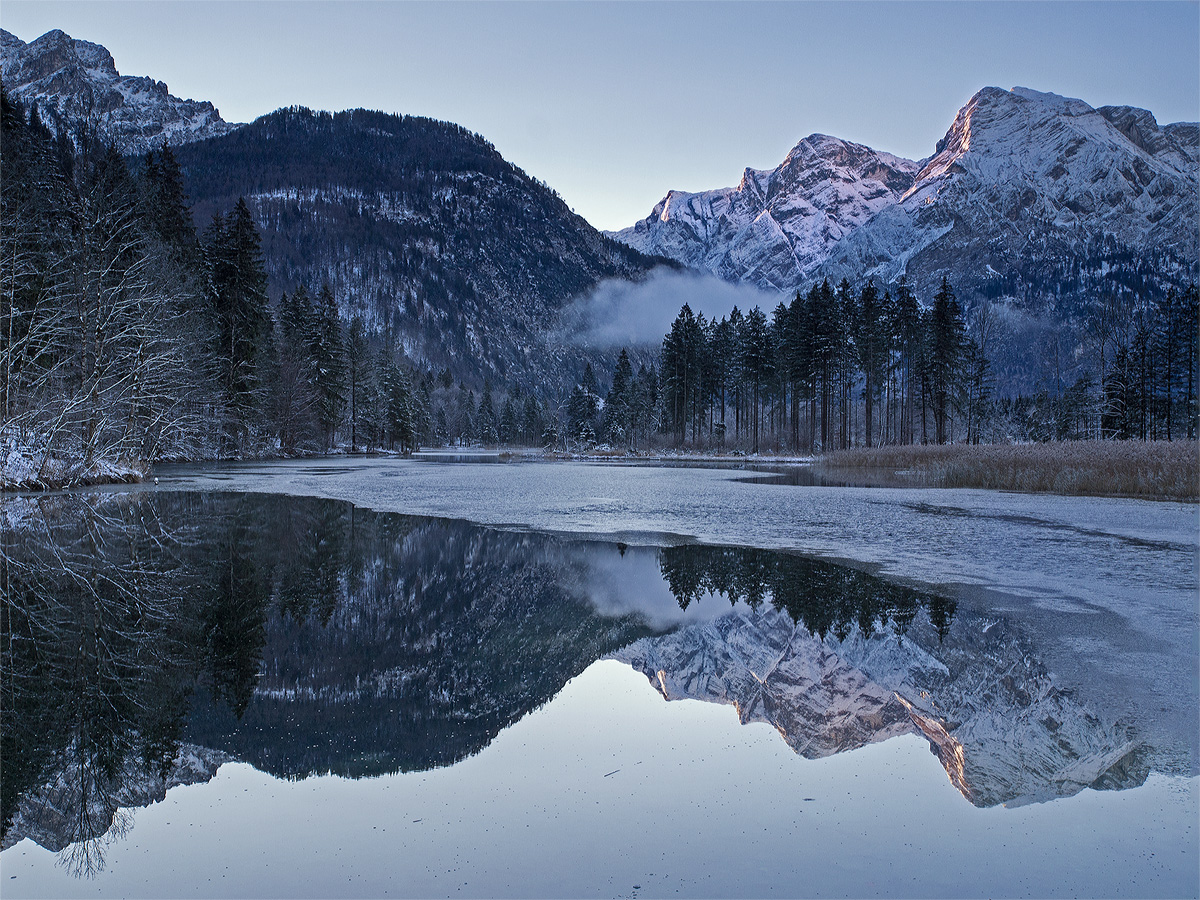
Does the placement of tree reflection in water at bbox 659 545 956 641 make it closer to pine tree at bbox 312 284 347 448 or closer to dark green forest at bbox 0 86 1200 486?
dark green forest at bbox 0 86 1200 486

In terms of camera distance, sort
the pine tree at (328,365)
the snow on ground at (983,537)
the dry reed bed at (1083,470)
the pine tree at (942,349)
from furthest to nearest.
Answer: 1. the pine tree at (328,365)
2. the pine tree at (942,349)
3. the dry reed bed at (1083,470)
4. the snow on ground at (983,537)

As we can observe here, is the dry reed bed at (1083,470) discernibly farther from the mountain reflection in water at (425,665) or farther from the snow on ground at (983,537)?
the mountain reflection in water at (425,665)

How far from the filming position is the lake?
359 centimetres

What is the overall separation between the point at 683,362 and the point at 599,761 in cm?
7446

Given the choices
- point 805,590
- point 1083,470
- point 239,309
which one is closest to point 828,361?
point 1083,470

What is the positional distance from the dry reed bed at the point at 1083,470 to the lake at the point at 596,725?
528 inches

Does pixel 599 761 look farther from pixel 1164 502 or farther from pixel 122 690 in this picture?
pixel 1164 502

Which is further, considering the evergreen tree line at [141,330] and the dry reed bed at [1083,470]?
the evergreen tree line at [141,330]

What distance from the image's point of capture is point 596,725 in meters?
5.54

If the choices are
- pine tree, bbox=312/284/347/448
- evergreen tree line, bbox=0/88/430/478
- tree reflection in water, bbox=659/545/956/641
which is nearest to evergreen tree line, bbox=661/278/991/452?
pine tree, bbox=312/284/347/448

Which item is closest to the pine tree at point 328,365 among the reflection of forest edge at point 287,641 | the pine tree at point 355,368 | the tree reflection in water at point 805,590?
the pine tree at point 355,368

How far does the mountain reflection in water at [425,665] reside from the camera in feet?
15.3

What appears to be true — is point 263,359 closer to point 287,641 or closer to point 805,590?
point 287,641

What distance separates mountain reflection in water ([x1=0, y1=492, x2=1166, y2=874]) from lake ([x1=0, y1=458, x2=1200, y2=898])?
4cm
